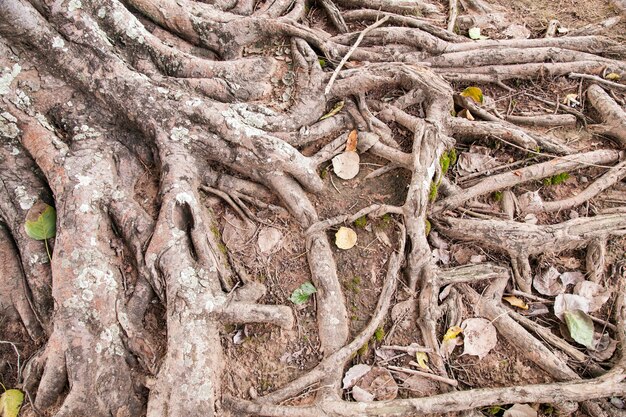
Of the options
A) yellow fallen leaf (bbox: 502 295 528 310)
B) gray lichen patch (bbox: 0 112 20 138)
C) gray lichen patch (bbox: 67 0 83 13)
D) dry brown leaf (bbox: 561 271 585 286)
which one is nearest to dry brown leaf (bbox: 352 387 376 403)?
yellow fallen leaf (bbox: 502 295 528 310)

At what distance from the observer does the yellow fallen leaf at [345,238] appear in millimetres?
3182

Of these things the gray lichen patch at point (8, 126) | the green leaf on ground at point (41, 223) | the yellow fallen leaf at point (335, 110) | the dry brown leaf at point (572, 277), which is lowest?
the dry brown leaf at point (572, 277)

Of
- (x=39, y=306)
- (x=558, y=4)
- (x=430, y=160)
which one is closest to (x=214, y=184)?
(x=39, y=306)

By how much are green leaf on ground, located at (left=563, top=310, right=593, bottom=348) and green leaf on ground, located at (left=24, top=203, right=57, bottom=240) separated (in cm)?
343

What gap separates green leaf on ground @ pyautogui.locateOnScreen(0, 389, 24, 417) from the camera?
2.65 m

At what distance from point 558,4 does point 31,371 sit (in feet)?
19.8

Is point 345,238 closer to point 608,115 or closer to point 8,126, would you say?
point 8,126

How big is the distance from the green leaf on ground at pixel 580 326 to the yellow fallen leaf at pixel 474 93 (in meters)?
1.89

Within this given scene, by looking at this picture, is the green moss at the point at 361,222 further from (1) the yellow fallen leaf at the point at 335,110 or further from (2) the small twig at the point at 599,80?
(2) the small twig at the point at 599,80

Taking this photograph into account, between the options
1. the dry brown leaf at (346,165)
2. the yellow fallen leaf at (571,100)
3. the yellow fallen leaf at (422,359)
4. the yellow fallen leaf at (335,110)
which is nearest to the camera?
the yellow fallen leaf at (422,359)

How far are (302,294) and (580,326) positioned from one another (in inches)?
73.5

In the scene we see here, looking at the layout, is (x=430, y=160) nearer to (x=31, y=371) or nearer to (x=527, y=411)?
(x=527, y=411)

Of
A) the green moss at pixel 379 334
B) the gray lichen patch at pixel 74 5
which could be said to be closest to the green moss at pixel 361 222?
the green moss at pixel 379 334

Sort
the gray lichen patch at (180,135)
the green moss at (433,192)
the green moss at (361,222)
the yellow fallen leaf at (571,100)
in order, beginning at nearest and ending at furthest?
the gray lichen patch at (180,135), the green moss at (361,222), the green moss at (433,192), the yellow fallen leaf at (571,100)
